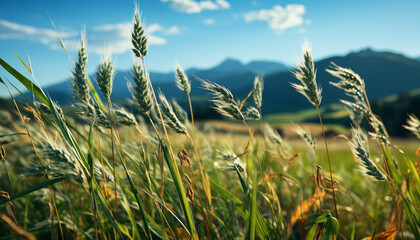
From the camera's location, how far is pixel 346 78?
1.51m

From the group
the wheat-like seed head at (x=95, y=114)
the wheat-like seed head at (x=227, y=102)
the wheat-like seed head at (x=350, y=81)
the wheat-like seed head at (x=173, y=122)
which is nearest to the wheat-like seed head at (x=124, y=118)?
the wheat-like seed head at (x=95, y=114)

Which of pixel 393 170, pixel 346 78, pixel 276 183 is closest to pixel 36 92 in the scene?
pixel 346 78

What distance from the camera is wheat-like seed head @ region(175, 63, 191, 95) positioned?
5.49 ft

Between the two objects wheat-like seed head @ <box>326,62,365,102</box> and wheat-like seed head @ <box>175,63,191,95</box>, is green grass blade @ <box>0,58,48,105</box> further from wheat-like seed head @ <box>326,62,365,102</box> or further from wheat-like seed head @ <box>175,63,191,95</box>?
wheat-like seed head @ <box>326,62,365,102</box>

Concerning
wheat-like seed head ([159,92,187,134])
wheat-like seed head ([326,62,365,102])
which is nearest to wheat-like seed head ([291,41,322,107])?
wheat-like seed head ([326,62,365,102])

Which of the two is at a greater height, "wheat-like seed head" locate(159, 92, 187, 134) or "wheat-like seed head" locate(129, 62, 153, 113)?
"wheat-like seed head" locate(129, 62, 153, 113)

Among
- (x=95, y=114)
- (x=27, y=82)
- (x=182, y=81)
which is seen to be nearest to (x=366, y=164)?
(x=182, y=81)

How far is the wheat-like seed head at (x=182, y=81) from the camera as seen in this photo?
167 cm

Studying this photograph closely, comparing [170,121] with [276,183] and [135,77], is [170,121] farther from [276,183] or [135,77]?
[276,183]

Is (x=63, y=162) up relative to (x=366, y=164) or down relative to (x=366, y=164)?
up

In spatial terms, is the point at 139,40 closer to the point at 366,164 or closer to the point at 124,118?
the point at 124,118

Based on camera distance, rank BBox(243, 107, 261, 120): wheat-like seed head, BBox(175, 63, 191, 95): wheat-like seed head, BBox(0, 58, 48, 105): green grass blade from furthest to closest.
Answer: BBox(175, 63, 191, 95): wheat-like seed head < BBox(243, 107, 261, 120): wheat-like seed head < BBox(0, 58, 48, 105): green grass blade

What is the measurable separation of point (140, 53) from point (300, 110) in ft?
559

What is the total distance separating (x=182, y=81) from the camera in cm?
171
